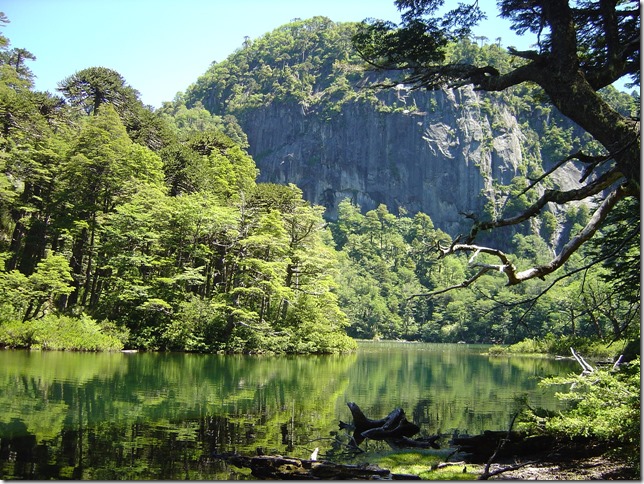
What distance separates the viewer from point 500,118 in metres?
130

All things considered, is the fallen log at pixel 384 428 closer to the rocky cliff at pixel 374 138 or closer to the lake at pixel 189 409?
the lake at pixel 189 409

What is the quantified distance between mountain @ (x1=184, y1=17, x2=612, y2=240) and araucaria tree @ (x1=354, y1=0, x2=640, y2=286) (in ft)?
380

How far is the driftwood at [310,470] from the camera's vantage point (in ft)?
20.1

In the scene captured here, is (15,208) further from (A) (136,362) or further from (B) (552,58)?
(B) (552,58)

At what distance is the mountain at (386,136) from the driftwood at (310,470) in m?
117

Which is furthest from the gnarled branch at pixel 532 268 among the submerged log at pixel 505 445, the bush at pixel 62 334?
the bush at pixel 62 334

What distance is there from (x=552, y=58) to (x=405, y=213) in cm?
12342

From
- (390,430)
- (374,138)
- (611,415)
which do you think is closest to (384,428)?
(390,430)

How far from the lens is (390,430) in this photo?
984cm

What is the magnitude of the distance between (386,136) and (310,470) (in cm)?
12806

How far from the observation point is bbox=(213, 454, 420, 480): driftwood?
241 inches

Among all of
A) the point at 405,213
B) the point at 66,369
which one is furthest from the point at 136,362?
the point at 405,213

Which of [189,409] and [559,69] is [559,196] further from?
[189,409]

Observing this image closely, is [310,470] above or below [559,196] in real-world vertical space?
below
